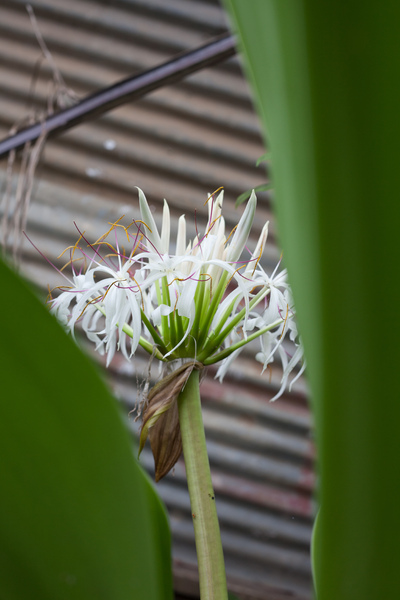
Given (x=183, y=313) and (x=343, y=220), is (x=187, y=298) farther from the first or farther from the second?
(x=343, y=220)

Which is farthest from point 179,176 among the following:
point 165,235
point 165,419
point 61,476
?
point 61,476

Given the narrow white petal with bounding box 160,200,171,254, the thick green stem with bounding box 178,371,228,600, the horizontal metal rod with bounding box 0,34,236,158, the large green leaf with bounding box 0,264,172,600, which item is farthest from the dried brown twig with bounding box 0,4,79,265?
the large green leaf with bounding box 0,264,172,600

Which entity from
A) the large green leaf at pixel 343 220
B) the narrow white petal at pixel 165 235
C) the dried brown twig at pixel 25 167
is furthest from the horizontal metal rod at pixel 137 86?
the large green leaf at pixel 343 220

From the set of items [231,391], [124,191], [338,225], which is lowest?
[231,391]

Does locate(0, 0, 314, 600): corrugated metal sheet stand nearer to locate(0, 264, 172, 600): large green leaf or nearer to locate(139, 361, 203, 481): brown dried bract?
locate(139, 361, 203, 481): brown dried bract

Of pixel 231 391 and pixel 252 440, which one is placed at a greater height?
pixel 231 391

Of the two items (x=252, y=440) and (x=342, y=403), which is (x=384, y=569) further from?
(x=252, y=440)

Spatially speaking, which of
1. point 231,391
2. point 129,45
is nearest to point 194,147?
point 129,45
